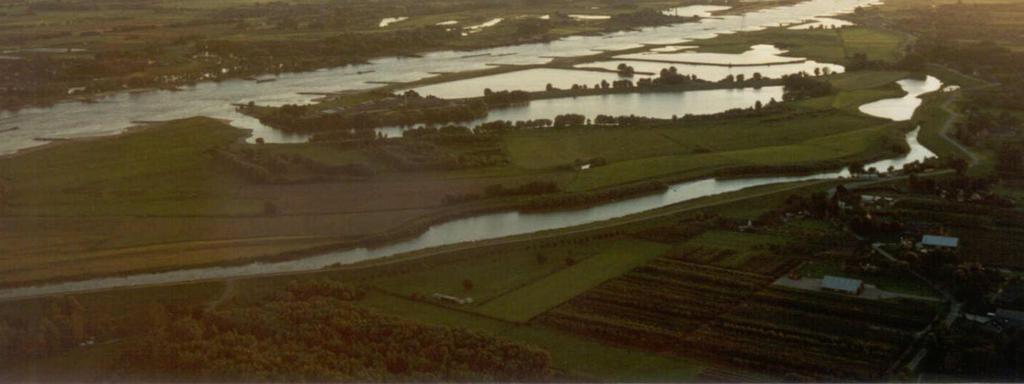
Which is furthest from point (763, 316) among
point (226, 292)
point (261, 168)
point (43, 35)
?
point (43, 35)

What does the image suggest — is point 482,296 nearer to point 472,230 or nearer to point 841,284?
point 472,230

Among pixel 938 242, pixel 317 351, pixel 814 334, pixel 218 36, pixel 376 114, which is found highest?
pixel 218 36

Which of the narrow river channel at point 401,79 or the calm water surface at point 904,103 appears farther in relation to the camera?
the calm water surface at point 904,103

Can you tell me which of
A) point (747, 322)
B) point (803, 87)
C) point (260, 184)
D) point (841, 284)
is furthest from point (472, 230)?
point (803, 87)

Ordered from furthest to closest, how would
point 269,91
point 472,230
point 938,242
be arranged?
1. point 269,91
2. point 472,230
3. point 938,242

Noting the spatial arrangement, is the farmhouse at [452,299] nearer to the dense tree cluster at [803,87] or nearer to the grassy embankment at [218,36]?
the dense tree cluster at [803,87]

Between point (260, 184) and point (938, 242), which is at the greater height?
point (260, 184)

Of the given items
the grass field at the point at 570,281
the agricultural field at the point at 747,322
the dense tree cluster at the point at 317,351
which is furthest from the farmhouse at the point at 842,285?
the dense tree cluster at the point at 317,351
